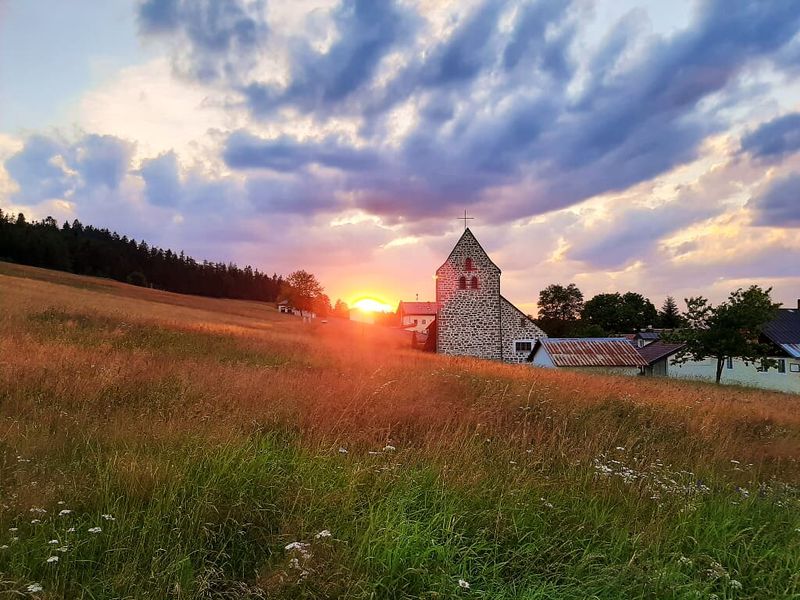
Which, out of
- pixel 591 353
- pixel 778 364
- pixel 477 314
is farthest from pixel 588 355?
pixel 778 364

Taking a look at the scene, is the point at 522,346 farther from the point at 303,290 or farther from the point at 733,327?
the point at 303,290

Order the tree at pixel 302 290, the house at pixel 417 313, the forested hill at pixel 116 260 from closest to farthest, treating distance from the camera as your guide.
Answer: the forested hill at pixel 116 260, the house at pixel 417 313, the tree at pixel 302 290

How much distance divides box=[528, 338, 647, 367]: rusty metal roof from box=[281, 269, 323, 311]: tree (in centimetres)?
6943

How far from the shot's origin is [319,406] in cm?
534

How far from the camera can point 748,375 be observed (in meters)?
40.1

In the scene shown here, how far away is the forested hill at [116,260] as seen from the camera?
79.9 metres

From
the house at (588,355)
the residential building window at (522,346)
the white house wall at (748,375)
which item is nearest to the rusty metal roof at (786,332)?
the white house wall at (748,375)

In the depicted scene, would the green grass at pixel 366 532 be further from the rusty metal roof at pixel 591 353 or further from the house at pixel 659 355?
the house at pixel 659 355

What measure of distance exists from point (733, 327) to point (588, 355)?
956 centimetres

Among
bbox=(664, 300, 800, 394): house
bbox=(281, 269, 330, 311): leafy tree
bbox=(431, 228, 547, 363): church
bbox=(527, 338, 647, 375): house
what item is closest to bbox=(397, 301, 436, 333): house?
bbox=(281, 269, 330, 311): leafy tree

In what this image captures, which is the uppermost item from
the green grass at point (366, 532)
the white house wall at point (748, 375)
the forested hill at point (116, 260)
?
the forested hill at point (116, 260)

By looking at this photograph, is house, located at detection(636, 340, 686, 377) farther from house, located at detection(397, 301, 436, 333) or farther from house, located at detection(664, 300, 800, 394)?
house, located at detection(397, 301, 436, 333)

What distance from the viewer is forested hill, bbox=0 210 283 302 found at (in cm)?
7994

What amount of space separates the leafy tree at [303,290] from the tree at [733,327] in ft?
256
